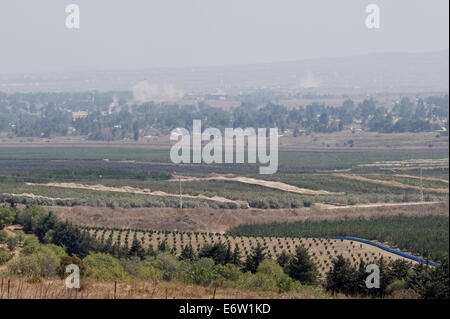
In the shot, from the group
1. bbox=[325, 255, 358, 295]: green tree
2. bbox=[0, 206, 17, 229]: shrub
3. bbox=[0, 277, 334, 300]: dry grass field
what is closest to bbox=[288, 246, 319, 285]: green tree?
bbox=[325, 255, 358, 295]: green tree

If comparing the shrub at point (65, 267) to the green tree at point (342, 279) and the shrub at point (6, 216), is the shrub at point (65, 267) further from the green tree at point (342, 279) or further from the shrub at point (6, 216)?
the shrub at point (6, 216)

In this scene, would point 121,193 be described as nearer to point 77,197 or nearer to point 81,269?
point 77,197

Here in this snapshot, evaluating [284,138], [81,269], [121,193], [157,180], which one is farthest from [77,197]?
[284,138]

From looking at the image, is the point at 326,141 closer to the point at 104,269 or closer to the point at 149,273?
the point at 149,273

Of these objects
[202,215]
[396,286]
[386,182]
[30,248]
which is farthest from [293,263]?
[386,182]

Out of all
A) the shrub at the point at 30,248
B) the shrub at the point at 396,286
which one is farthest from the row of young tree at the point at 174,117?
the shrub at the point at 396,286

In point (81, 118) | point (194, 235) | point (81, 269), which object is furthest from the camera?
point (81, 118)
